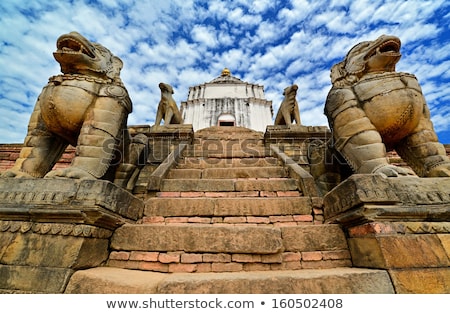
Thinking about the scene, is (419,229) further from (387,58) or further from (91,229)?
(91,229)

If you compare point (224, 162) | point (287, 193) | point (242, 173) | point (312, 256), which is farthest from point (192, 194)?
point (312, 256)

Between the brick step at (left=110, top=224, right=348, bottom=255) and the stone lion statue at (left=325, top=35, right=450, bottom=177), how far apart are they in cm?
83

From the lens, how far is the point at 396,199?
1.54 metres

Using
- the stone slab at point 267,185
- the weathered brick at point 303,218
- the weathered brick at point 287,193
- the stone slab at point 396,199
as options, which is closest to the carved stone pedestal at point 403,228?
the stone slab at point 396,199

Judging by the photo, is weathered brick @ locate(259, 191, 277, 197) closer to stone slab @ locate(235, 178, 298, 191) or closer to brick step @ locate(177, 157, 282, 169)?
stone slab @ locate(235, 178, 298, 191)

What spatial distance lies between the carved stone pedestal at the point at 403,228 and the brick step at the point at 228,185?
1264 millimetres

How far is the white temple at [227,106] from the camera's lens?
21.1 meters

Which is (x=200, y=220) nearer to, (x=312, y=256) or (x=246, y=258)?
(x=246, y=258)

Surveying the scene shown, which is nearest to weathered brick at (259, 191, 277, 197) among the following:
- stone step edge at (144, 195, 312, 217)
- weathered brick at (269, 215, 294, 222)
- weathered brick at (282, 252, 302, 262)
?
stone step edge at (144, 195, 312, 217)

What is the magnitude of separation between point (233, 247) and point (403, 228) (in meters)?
1.33

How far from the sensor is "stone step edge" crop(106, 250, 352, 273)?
1.74 m

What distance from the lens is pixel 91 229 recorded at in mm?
1600

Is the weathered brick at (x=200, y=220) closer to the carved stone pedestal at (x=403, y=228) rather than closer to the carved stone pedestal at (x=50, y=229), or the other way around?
the carved stone pedestal at (x=50, y=229)
